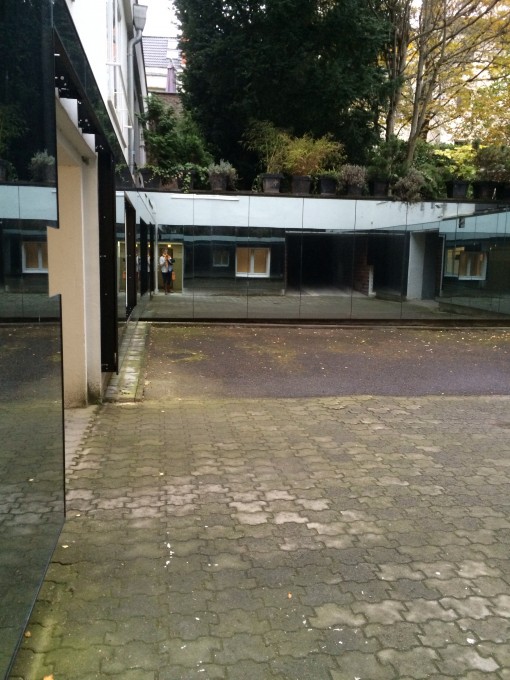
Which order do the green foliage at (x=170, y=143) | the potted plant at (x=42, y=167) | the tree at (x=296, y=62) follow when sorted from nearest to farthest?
the potted plant at (x=42, y=167) → the green foliage at (x=170, y=143) → the tree at (x=296, y=62)

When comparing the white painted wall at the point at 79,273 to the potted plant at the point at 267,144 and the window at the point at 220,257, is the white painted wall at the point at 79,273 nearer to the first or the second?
the window at the point at 220,257

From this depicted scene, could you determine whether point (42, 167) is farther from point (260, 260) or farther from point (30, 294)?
point (260, 260)

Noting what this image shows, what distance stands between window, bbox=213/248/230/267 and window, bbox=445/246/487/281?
5.88 m

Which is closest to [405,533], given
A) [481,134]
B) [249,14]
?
[249,14]

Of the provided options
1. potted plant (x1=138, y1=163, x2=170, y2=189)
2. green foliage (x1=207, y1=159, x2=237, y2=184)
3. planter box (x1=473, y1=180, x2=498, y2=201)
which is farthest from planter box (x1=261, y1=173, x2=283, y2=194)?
planter box (x1=473, y1=180, x2=498, y2=201)

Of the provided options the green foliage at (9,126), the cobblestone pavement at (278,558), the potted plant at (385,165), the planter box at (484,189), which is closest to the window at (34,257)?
the green foliage at (9,126)

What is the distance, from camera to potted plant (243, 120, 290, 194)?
1602 cm

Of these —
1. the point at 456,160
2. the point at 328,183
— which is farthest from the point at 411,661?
the point at 456,160

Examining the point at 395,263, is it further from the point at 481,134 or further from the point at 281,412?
the point at 481,134

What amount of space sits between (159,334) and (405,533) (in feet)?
31.4

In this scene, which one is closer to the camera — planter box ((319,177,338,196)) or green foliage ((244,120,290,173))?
planter box ((319,177,338,196))

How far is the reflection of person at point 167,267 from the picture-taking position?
1459cm

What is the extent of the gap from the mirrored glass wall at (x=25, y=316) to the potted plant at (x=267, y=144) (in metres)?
12.4

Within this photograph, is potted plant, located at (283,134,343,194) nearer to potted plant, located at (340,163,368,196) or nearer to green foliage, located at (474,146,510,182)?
potted plant, located at (340,163,368,196)
